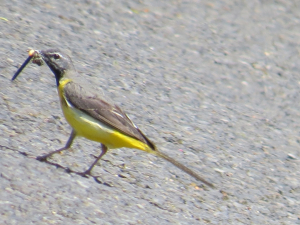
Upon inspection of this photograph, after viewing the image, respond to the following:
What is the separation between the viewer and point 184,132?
22.8 ft

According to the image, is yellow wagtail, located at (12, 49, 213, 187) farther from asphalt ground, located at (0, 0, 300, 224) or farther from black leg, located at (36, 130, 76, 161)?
asphalt ground, located at (0, 0, 300, 224)

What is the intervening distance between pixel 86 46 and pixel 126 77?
743 mm

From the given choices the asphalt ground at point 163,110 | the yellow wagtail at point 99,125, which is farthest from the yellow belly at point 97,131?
the asphalt ground at point 163,110

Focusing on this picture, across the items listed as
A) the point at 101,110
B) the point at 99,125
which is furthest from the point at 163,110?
the point at 99,125

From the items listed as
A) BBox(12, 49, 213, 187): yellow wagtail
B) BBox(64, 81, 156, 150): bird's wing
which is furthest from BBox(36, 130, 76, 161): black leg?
BBox(64, 81, 156, 150): bird's wing

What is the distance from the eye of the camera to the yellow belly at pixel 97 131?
5551 millimetres

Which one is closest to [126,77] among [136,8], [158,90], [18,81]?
[158,90]

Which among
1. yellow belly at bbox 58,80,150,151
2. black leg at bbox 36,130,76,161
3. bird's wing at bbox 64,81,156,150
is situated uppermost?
bird's wing at bbox 64,81,156,150

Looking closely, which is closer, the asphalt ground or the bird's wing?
the asphalt ground

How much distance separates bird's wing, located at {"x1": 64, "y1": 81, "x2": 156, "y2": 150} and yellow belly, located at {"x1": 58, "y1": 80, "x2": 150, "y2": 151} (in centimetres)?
3

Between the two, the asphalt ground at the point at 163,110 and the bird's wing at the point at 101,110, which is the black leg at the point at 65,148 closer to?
the asphalt ground at the point at 163,110

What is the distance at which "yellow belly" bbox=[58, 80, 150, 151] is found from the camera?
5.55 m

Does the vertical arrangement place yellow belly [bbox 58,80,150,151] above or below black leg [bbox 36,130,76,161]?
above

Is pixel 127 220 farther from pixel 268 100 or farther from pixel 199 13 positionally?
pixel 199 13
